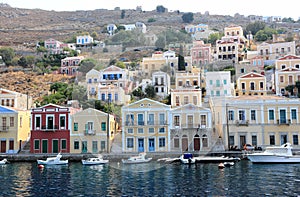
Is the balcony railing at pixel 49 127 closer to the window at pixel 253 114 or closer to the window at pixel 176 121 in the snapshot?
the window at pixel 176 121

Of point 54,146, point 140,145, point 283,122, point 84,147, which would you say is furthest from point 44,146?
point 283,122

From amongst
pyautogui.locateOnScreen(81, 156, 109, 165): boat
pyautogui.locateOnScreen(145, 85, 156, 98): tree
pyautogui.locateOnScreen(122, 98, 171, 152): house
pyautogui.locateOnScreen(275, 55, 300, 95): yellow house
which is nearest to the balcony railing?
pyautogui.locateOnScreen(122, 98, 171, 152): house

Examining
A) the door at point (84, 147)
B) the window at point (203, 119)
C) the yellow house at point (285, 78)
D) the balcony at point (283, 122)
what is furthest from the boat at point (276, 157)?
the yellow house at point (285, 78)

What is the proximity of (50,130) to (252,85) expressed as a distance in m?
26.8

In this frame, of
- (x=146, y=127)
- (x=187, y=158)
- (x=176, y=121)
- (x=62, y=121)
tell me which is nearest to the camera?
(x=187, y=158)

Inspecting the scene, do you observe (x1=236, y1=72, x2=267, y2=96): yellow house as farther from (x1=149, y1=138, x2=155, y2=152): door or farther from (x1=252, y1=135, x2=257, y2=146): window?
(x1=149, y1=138, x2=155, y2=152): door

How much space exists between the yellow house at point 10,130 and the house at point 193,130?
15.4 m

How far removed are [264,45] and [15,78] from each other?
50821 mm

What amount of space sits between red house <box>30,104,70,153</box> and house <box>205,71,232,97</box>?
1556 centimetres

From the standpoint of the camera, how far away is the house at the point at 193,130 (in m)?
39.2

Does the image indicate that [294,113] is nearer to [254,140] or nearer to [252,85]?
[254,140]

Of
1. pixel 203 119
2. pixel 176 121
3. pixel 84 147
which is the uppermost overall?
pixel 203 119

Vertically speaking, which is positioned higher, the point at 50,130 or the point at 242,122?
the point at 242,122

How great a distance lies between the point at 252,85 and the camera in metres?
53.4
